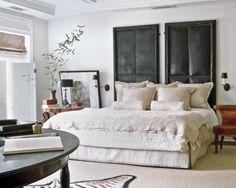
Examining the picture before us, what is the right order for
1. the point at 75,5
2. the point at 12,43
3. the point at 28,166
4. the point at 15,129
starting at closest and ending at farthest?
the point at 28,166
the point at 15,129
the point at 12,43
the point at 75,5

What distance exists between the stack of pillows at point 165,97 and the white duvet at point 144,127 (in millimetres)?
819

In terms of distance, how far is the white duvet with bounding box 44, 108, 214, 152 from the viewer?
431 centimetres

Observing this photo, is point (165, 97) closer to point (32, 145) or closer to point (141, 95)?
point (141, 95)

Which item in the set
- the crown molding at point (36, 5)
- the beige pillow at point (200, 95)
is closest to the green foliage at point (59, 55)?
the crown molding at point (36, 5)

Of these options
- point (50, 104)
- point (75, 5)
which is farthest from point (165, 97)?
point (75, 5)

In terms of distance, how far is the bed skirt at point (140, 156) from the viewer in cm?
437

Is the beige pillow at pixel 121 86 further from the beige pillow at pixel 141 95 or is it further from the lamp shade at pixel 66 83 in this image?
the lamp shade at pixel 66 83

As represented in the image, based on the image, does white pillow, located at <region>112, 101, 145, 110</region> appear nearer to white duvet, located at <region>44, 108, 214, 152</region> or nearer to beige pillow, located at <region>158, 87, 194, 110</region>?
beige pillow, located at <region>158, 87, 194, 110</region>

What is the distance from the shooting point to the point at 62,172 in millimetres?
2381

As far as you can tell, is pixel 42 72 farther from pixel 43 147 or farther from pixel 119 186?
pixel 43 147

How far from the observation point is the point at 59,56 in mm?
7535

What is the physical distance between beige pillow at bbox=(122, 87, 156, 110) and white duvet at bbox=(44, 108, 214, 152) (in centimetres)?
107

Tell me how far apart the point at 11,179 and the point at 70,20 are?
6.11m

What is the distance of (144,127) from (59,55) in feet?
12.2
